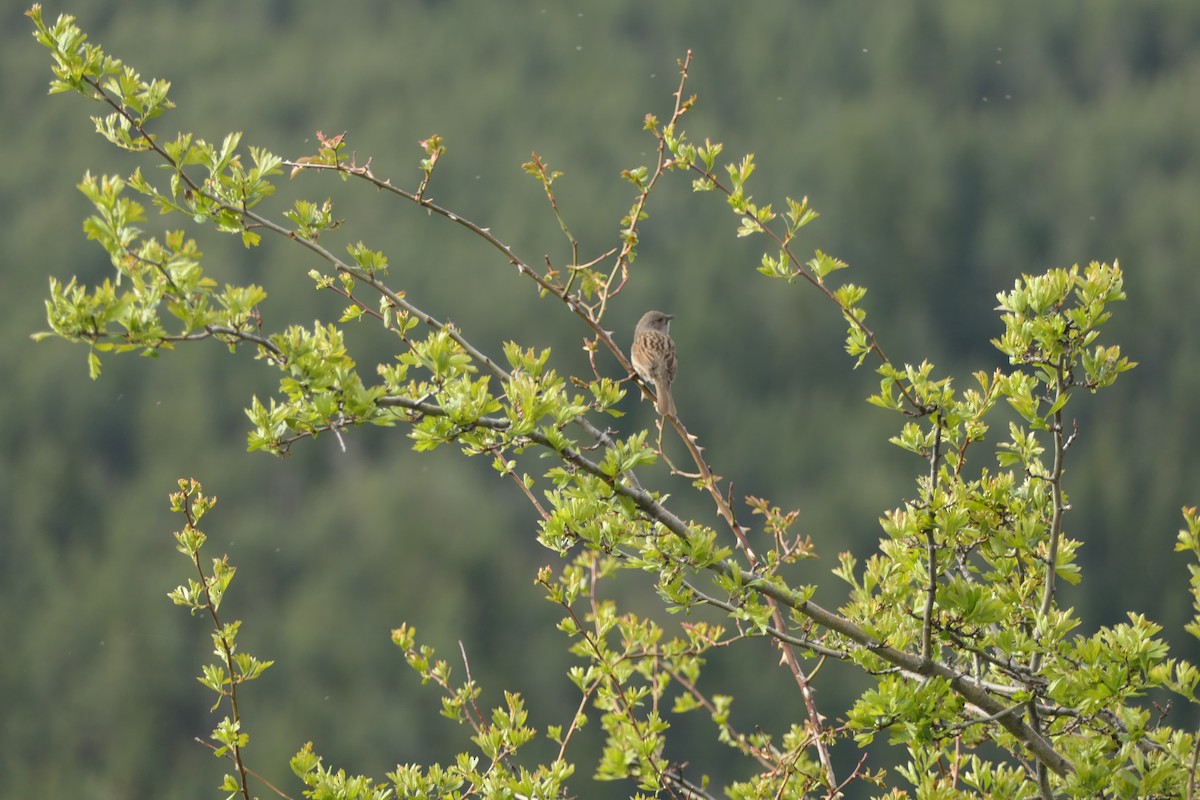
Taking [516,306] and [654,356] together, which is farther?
[516,306]

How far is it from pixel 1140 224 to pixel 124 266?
9223 centimetres

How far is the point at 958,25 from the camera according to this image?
10488cm

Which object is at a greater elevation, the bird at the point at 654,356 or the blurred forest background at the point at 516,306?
the blurred forest background at the point at 516,306

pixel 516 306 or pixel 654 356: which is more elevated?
pixel 516 306

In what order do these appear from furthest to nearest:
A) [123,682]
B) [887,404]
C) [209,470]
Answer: [209,470]
[123,682]
[887,404]

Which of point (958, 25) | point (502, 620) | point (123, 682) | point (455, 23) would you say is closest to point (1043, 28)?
point (958, 25)

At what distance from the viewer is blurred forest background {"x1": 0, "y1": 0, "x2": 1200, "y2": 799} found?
6488 centimetres

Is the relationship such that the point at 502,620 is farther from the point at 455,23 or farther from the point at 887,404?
the point at 887,404

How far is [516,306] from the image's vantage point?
82438 mm

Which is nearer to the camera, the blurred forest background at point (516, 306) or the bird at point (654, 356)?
the bird at point (654, 356)

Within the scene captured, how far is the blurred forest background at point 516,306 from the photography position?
213 ft

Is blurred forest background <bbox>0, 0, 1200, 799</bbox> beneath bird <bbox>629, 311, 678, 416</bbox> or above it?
above

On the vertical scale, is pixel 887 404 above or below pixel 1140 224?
below

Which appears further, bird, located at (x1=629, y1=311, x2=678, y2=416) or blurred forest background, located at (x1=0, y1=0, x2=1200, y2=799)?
blurred forest background, located at (x1=0, y1=0, x2=1200, y2=799)
